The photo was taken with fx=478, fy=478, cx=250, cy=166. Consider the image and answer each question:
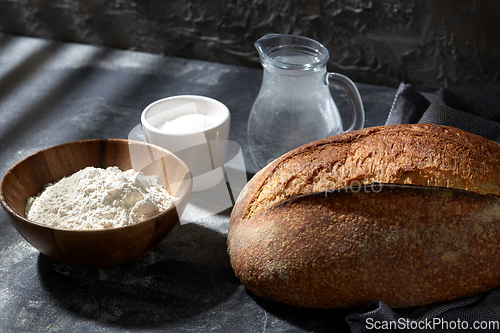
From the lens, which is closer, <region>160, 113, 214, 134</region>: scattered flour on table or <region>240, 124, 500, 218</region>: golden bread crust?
<region>240, 124, 500, 218</region>: golden bread crust

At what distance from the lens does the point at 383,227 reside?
753 mm

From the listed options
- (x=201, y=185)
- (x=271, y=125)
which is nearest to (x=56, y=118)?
(x=201, y=185)

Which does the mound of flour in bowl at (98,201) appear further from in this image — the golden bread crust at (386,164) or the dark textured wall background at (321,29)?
the dark textured wall background at (321,29)

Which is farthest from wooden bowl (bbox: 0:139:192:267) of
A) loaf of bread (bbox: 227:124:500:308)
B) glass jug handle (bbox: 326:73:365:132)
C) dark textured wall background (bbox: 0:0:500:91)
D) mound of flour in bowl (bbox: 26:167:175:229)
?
dark textured wall background (bbox: 0:0:500:91)

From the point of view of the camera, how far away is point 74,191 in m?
0.92

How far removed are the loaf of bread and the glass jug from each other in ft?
0.81

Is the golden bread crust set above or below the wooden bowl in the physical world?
above

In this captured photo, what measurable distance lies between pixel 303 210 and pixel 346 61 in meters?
1.09

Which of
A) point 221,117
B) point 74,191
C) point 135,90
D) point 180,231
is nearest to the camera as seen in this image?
point 74,191

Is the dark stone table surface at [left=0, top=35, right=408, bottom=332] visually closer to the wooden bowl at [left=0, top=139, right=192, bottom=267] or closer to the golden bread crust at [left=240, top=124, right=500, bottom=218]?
the wooden bowl at [left=0, top=139, right=192, bottom=267]

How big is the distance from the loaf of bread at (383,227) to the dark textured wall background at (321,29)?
880 millimetres

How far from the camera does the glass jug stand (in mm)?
1065

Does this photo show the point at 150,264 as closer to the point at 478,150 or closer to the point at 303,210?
the point at 303,210

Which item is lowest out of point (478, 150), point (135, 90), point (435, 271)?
point (135, 90)
